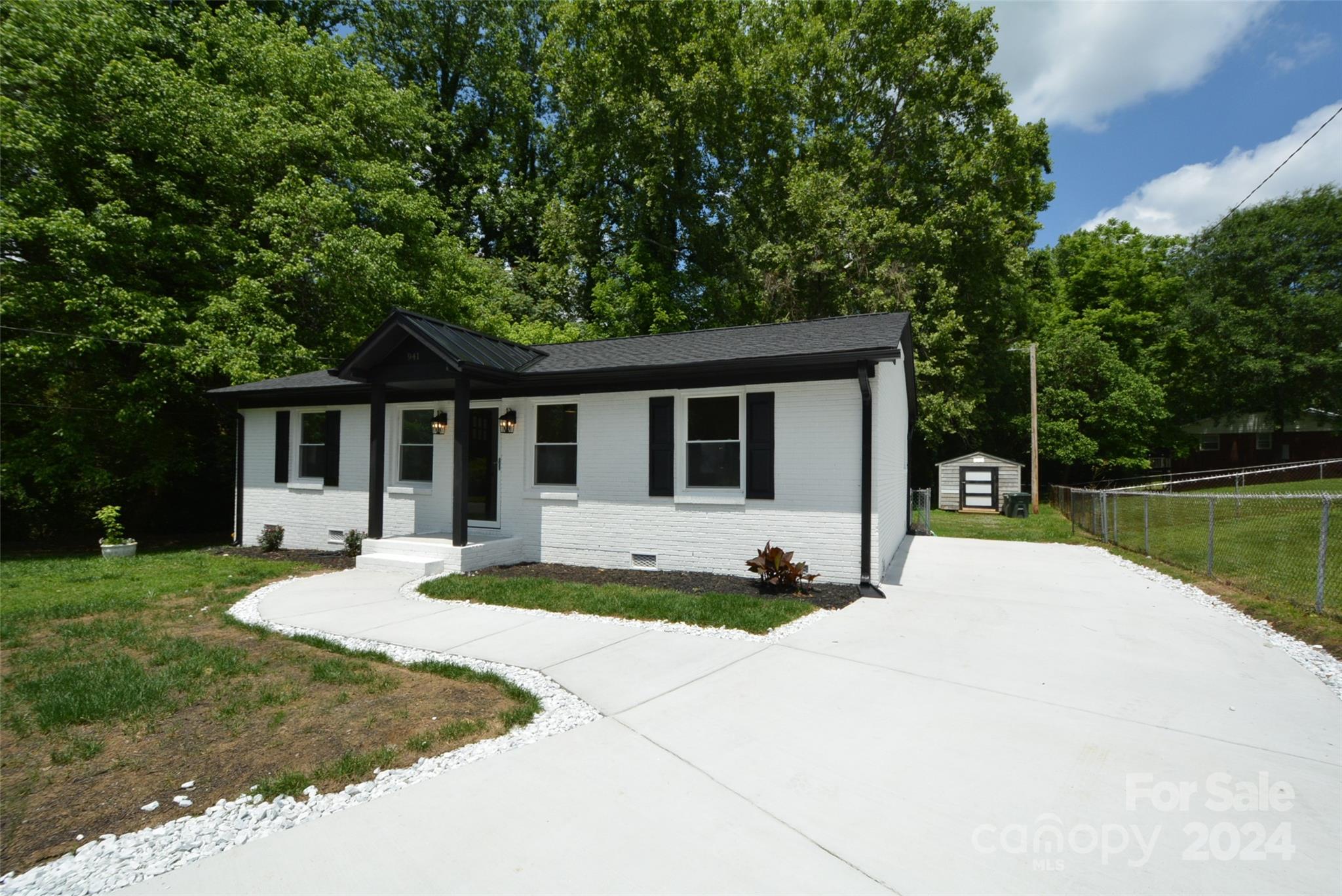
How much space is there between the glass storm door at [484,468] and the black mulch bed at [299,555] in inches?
90.3

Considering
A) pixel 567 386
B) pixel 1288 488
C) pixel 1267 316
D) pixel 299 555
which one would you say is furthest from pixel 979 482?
pixel 299 555

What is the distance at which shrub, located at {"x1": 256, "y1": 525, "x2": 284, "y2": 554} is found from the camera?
38.8ft

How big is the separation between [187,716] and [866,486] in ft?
22.8

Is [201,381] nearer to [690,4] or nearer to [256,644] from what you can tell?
[256,644]

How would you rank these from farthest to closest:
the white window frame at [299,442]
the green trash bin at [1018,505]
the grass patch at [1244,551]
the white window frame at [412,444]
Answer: the green trash bin at [1018,505]
the white window frame at [299,442]
the white window frame at [412,444]
the grass patch at [1244,551]

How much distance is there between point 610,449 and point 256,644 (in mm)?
5153

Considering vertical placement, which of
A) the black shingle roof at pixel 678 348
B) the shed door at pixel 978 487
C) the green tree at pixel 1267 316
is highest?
the green tree at pixel 1267 316

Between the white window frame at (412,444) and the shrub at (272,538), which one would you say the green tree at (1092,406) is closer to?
the white window frame at (412,444)

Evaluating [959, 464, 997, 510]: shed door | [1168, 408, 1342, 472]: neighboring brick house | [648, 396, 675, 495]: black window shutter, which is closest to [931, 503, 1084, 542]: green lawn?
[959, 464, 997, 510]: shed door

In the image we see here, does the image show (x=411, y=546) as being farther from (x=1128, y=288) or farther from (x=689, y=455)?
(x=1128, y=288)

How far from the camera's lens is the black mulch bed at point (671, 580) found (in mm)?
7465

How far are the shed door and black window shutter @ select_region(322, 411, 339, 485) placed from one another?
2028 centimetres

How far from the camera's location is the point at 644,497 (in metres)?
9.19

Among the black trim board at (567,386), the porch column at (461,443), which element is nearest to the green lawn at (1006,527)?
the black trim board at (567,386)
